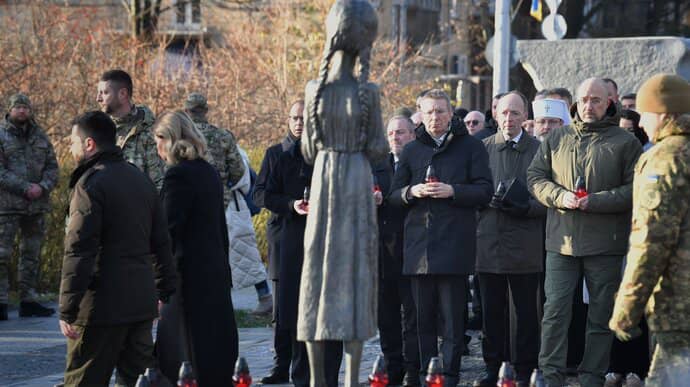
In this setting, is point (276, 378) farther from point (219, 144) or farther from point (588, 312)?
point (219, 144)

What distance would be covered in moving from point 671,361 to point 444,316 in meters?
2.99

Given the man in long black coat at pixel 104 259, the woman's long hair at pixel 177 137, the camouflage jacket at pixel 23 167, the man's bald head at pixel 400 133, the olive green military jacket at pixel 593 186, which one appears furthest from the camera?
the camouflage jacket at pixel 23 167

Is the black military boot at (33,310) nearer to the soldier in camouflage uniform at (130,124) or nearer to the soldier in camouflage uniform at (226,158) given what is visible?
the soldier in camouflage uniform at (226,158)

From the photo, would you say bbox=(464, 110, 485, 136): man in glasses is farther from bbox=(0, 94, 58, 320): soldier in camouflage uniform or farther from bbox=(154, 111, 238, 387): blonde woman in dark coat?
bbox=(154, 111, 238, 387): blonde woman in dark coat

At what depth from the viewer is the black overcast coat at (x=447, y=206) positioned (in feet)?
33.0

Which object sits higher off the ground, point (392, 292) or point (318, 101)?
point (318, 101)

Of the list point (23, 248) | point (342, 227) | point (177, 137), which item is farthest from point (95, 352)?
point (23, 248)

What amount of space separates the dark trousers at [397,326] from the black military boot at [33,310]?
4666mm

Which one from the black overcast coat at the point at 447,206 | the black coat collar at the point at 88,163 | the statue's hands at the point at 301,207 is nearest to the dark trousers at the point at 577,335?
the black overcast coat at the point at 447,206

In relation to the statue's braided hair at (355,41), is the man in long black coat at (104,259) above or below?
below

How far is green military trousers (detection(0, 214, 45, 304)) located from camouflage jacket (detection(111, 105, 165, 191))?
3.72 metres

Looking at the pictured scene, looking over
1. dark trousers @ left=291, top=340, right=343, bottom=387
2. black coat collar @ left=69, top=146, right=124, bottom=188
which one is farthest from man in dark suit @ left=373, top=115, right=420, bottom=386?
black coat collar @ left=69, top=146, right=124, bottom=188

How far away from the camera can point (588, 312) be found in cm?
999

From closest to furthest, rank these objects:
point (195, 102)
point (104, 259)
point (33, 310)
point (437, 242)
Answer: point (104, 259) → point (437, 242) → point (195, 102) → point (33, 310)
